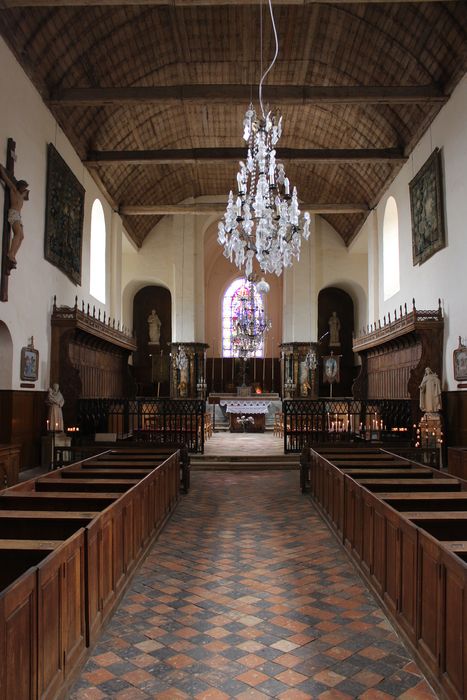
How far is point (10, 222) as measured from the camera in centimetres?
992

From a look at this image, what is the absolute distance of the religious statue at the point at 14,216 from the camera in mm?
9898

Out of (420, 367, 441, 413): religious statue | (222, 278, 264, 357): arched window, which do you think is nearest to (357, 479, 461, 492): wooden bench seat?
(420, 367, 441, 413): religious statue

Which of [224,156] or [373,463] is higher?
[224,156]

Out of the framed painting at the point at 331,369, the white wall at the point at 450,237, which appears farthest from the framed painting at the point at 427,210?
the framed painting at the point at 331,369

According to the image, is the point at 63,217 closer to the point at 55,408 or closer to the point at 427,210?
the point at 55,408

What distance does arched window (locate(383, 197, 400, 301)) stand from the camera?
689 inches

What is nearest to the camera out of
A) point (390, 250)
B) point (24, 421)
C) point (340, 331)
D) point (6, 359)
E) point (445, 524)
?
point (445, 524)

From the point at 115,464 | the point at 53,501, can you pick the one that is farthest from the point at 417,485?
the point at 115,464

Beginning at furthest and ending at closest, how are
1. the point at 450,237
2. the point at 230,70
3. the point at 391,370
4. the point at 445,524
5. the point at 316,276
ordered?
the point at 316,276, the point at 391,370, the point at 230,70, the point at 450,237, the point at 445,524

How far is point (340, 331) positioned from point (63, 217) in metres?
15.3

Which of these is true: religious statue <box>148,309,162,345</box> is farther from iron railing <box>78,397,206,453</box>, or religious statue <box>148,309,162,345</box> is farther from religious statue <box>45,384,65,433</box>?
religious statue <box>45,384,65,433</box>

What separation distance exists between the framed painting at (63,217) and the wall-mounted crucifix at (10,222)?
2102mm

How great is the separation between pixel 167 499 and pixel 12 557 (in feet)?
14.0

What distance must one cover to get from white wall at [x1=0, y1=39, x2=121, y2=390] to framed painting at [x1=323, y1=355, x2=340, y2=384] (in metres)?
13.3
